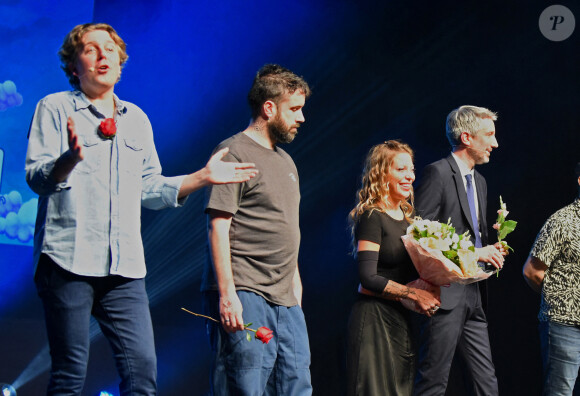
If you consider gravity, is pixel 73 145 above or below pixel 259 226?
above

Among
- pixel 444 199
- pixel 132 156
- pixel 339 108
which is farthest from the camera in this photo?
pixel 339 108

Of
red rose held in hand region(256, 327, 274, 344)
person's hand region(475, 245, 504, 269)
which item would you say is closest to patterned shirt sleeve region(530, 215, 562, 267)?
person's hand region(475, 245, 504, 269)

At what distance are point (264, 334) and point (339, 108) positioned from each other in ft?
10.6

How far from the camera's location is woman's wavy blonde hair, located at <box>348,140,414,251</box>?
11.3 ft

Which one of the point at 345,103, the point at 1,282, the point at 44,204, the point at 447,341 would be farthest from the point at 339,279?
the point at 44,204

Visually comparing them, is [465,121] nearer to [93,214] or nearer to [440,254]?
[440,254]

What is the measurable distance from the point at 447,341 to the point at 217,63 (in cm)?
304

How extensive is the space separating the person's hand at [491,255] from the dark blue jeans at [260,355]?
1137 mm

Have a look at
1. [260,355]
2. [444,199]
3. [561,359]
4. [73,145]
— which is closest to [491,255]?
[444,199]

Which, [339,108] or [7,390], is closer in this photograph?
[7,390]

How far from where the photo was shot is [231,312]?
2.54 metres

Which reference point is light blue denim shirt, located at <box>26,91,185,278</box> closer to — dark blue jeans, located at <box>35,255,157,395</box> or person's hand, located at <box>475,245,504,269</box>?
dark blue jeans, located at <box>35,255,157,395</box>

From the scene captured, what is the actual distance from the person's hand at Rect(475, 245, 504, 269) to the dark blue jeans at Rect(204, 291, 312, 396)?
3.73ft

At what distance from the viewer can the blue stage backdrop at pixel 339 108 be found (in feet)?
16.9
